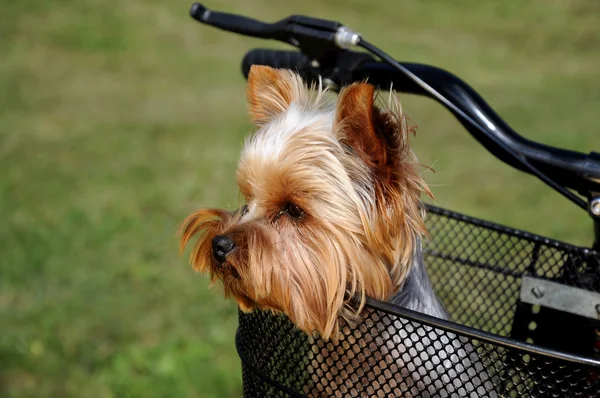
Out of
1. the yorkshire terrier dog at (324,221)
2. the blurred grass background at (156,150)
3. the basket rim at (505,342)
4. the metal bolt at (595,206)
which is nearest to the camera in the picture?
the basket rim at (505,342)

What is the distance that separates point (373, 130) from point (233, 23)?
50 cm

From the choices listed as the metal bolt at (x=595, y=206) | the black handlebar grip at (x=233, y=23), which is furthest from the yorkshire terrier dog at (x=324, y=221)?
the metal bolt at (x=595, y=206)

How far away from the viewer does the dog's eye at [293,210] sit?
6.03 ft

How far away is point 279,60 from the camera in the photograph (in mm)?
1990

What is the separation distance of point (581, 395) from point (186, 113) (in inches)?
206

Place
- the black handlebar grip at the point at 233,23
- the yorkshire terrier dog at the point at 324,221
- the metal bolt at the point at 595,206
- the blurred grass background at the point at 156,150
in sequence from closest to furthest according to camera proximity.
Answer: the metal bolt at the point at 595,206, the yorkshire terrier dog at the point at 324,221, the black handlebar grip at the point at 233,23, the blurred grass background at the point at 156,150

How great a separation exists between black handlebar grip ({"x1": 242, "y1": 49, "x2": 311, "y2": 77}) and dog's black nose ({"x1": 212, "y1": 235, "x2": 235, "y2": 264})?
1.61ft

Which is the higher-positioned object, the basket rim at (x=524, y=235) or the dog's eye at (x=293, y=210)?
the basket rim at (x=524, y=235)

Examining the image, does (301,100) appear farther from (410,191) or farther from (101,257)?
(101,257)

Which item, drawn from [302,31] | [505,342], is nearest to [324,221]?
[302,31]

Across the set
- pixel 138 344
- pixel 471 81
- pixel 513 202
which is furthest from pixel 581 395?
pixel 471 81

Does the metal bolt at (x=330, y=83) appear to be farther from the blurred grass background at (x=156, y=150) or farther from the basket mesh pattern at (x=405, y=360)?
the basket mesh pattern at (x=405, y=360)

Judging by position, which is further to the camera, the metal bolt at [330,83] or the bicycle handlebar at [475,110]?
→ the metal bolt at [330,83]

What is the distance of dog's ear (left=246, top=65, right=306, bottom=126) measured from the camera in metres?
1.97
